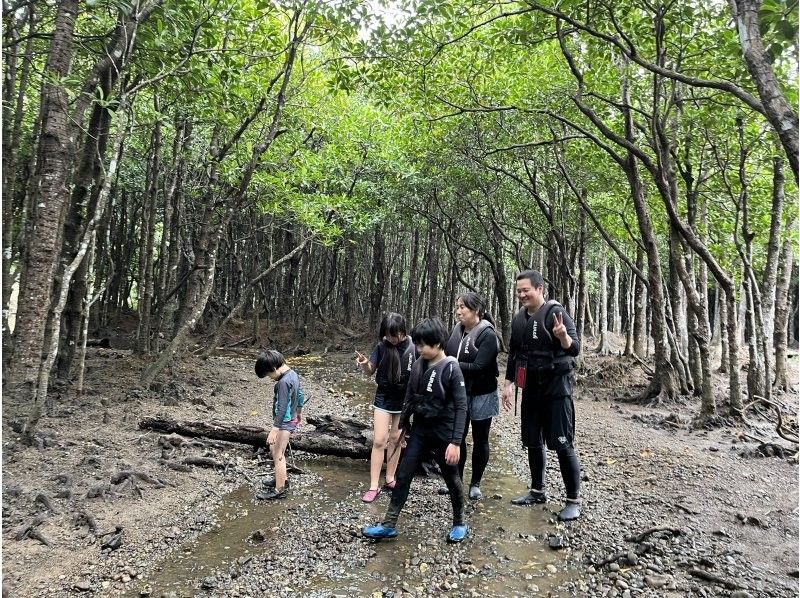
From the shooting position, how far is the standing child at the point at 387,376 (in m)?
5.40

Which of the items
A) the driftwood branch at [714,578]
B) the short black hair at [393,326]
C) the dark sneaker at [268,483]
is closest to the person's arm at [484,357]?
the short black hair at [393,326]

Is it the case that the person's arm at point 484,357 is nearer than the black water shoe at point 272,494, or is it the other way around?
the person's arm at point 484,357

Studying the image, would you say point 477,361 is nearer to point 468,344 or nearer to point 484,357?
point 484,357

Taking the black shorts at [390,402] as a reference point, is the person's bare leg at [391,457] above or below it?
below

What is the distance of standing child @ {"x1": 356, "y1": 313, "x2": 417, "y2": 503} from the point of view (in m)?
5.40

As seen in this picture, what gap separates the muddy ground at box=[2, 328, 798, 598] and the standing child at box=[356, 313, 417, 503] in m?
0.42

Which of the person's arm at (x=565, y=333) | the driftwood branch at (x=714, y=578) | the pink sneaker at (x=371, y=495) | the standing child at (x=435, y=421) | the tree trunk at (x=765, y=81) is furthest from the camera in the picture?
the pink sneaker at (x=371, y=495)

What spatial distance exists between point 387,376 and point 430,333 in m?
1.11

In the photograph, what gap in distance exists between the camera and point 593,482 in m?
6.23

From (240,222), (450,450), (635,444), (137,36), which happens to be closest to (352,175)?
(240,222)

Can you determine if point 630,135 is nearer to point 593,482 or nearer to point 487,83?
point 487,83

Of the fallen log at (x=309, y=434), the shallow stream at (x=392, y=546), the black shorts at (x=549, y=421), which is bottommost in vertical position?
the shallow stream at (x=392, y=546)

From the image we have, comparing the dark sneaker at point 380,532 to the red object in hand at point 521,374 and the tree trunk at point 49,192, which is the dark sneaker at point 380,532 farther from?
the tree trunk at point 49,192

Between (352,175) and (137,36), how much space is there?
1202 centimetres
